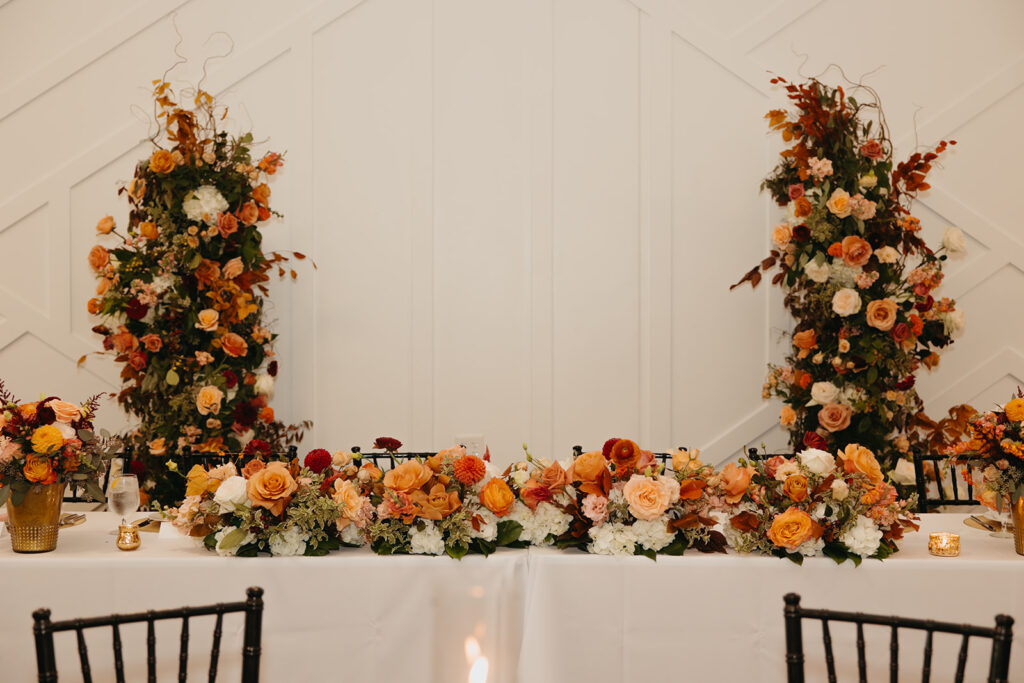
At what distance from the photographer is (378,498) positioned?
2.50 metres

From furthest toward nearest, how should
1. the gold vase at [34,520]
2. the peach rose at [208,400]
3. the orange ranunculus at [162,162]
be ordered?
the peach rose at [208,400] < the orange ranunculus at [162,162] < the gold vase at [34,520]

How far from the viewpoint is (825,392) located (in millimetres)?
4234

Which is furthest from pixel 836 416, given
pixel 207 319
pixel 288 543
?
pixel 207 319

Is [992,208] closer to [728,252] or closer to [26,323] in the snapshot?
[728,252]

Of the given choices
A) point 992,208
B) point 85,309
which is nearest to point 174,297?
point 85,309

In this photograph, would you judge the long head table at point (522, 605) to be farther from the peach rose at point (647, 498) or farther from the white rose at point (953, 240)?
the white rose at point (953, 240)

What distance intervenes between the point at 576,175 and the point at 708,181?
76 cm

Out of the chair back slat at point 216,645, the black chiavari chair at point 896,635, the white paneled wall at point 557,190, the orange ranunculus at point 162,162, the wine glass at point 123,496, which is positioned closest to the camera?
the black chiavari chair at point 896,635

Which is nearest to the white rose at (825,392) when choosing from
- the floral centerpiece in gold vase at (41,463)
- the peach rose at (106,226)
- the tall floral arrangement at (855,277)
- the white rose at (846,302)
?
A: the tall floral arrangement at (855,277)

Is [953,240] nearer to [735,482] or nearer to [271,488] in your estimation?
→ [735,482]

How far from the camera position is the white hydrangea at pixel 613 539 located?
2.40 m

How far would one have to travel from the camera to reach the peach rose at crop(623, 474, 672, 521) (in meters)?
2.34

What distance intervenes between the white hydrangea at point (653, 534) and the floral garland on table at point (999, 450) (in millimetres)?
965

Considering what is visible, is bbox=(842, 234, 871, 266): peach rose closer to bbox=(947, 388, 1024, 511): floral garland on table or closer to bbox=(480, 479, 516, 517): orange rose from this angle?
bbox=(947, 388, 1024, 511): floral garland on table
